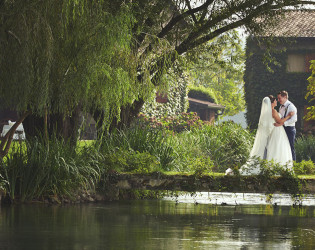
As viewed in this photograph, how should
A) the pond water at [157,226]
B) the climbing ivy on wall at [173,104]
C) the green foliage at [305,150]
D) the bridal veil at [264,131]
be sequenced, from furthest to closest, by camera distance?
the climbing ivy on wall at [173,104] → the green foliage at [305,150] → the bridal veil at [264,131] → the pond water at [157,226]

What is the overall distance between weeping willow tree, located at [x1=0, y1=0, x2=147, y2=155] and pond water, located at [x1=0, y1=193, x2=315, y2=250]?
89.8 inches

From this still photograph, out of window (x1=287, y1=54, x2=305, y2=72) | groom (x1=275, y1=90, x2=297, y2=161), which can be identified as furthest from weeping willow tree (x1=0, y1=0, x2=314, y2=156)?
window (x1=287, y1=54, x2=305, y2=72)

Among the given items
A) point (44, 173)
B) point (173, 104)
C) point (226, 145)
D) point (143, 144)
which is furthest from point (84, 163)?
point (173, 104)

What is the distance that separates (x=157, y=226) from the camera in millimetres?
12734

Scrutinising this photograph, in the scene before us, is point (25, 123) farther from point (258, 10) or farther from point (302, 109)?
point (302, 109)

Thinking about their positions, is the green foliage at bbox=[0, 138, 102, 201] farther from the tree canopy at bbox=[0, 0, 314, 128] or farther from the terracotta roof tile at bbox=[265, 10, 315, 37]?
the terracotta roof tile at bbox=[265, 10, 315, 37]

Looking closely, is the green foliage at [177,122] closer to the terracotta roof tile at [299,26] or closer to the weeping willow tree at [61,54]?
the terracotta roof tile at [299,26]

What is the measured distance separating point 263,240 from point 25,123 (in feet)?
30.9

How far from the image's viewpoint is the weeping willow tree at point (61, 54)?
1517 centimetres

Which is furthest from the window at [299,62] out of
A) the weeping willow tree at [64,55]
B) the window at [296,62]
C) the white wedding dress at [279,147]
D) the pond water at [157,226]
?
the weeping willow tree at [64,55]

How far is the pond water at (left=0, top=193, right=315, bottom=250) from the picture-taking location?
10.3 metres

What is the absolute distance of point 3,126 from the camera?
3578 cm

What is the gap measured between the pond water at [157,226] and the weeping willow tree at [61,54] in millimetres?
2282

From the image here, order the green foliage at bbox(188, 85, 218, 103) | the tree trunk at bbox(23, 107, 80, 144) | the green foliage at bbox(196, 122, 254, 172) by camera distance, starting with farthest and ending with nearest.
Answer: the green foliage at bbox(188, 85, 218, 103) < the green foliage at bbox(196, 122, 254, 172) < the tree trunk at bbox(23, 107, 80, 144)
